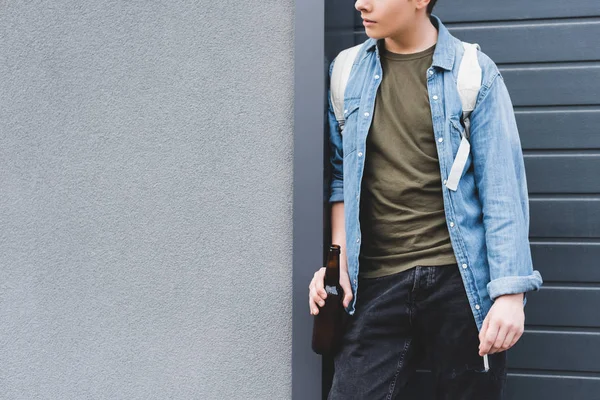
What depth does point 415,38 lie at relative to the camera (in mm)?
2531

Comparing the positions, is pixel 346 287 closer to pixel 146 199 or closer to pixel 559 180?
pixel 146 199

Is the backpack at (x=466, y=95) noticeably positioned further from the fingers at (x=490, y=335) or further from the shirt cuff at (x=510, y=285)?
the fingers at (x=490, y=335)

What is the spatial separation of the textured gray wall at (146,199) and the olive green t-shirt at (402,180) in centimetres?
63

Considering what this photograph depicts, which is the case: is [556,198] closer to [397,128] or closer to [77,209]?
[397,128]

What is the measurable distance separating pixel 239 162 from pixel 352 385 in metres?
1.16

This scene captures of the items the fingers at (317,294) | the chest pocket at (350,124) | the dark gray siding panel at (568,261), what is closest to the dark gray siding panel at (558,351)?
the dark gray siding panel at (568,261)

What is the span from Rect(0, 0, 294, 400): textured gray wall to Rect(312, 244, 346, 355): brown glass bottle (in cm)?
54

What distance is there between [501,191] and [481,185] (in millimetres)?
78

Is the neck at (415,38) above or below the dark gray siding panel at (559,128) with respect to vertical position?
above

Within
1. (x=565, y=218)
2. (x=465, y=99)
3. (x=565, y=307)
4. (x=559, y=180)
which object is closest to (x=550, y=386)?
(x=565, y=307)

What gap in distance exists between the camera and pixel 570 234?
3.29m

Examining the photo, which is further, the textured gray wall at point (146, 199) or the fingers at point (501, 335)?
the textured gray wall at point (146, 199)

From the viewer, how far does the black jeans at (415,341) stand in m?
2.37

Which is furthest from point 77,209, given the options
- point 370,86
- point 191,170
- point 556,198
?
point 556,198
